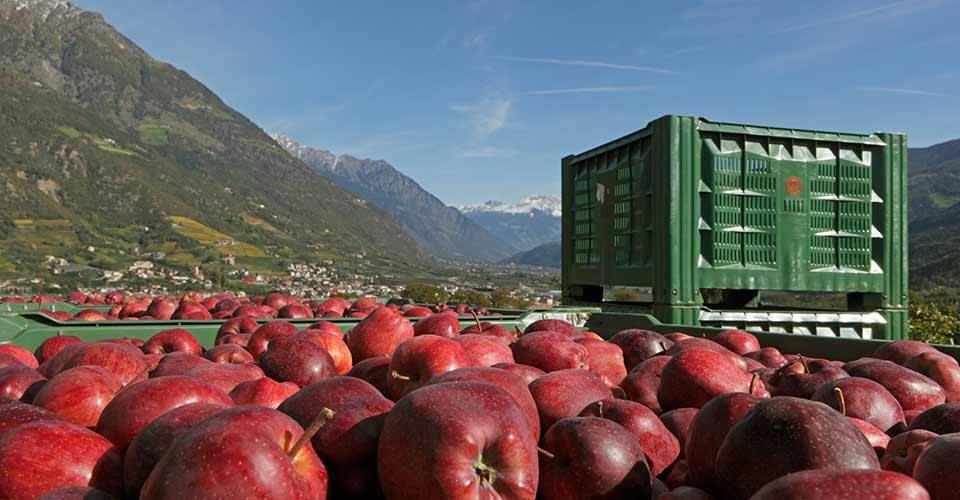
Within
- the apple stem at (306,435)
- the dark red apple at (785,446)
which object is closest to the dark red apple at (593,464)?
the dark red apple at (785,446)

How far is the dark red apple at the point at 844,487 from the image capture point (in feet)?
5.36

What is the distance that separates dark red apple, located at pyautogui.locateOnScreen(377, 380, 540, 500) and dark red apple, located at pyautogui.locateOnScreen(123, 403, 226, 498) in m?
0.62

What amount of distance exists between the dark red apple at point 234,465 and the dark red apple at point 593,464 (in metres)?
0.82

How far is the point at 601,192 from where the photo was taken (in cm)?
1137

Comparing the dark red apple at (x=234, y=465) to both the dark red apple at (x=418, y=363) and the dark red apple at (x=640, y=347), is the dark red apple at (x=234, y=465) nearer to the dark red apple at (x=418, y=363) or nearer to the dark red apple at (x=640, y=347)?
the dark red apple at (x=418, y=363)

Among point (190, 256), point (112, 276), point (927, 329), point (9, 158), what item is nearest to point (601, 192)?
point (927, 329)

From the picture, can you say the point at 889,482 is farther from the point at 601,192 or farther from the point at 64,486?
the point at 601,192

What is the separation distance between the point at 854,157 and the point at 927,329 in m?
7.87

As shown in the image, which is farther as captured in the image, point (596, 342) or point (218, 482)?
point (596, 342)

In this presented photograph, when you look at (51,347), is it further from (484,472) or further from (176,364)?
(484,472)

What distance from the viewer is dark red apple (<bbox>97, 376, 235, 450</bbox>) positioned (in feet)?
8.60

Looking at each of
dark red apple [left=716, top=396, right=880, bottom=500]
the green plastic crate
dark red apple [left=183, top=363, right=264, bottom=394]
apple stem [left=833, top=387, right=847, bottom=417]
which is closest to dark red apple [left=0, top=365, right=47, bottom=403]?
dark red apple [left=183, top=363, right=264, bottom=394]

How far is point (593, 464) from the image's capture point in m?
2.34

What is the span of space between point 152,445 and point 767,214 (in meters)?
8.97
